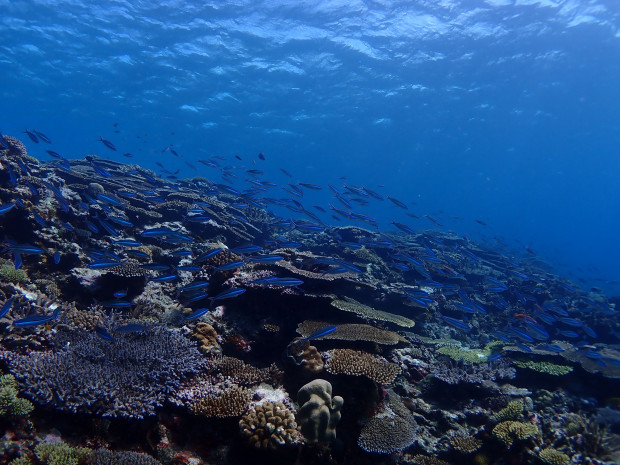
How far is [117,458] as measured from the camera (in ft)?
12.2

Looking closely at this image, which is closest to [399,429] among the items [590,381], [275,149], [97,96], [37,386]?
[37,386]

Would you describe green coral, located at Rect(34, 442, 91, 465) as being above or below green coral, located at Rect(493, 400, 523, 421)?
above

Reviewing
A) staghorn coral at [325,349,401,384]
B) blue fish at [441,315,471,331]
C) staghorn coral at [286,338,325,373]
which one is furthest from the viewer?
blue fish at [441,315,471,331]

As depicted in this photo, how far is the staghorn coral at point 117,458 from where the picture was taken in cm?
362

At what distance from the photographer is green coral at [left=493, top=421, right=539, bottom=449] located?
5508mm

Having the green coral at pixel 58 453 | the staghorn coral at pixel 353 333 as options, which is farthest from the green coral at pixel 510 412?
the green coral at pixel 58 453

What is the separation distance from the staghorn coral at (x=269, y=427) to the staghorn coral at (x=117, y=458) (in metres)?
1.11

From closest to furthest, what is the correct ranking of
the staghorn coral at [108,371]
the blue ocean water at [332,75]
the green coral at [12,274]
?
the staghorn coral at [108,371]
the green coral at [12,274]
the blue ocean water at [332,75]

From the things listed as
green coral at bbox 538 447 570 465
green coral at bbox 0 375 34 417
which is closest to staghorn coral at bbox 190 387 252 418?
green coral at bbox 0 375 34 417

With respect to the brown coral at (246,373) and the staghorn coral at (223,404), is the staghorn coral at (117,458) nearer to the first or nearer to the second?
the staghorn coral at (223,404)

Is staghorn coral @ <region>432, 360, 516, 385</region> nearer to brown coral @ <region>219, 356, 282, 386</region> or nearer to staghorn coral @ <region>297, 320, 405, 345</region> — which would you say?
staghorn coral @ <region>297, 320, 405, 345</region>

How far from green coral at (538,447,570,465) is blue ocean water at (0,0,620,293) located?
1270cm

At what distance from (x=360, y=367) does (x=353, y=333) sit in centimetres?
104

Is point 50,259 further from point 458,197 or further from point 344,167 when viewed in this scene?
point 458,197
